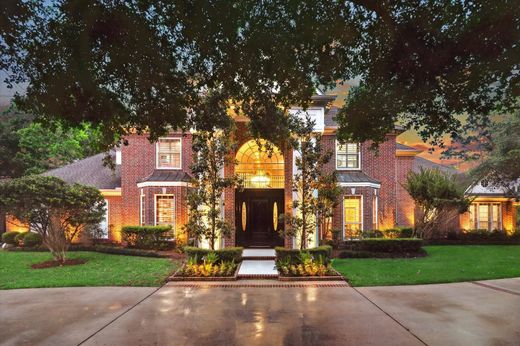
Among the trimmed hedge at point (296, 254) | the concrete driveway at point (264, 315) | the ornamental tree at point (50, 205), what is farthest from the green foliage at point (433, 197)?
the ornamental tree at point (50, 205)

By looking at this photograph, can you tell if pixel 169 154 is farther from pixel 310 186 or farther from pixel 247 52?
pixel 247 52

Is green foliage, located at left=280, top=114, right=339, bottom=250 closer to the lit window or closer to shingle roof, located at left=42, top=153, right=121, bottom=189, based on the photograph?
the lit window

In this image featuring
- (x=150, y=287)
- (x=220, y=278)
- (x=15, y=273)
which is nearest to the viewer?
(x=150, y=287)

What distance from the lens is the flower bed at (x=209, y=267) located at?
11445 millimetres

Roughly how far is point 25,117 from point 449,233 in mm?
32629

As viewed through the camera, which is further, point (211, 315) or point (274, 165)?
point (274, 165)

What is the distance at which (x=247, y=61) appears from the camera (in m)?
6.57

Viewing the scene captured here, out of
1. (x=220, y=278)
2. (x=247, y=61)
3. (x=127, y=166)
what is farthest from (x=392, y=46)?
(x=127, y=166)

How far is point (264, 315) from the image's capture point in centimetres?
740

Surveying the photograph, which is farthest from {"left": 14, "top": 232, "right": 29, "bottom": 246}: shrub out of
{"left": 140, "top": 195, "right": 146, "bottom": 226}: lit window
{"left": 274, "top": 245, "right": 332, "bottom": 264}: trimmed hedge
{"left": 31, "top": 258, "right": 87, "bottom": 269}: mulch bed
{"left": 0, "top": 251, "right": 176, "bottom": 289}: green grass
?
{"left": 274, "top": 245, "right": 332, "bottom": 264}: trimmed hedge

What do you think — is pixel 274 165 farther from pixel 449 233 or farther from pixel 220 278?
pixel 449 233

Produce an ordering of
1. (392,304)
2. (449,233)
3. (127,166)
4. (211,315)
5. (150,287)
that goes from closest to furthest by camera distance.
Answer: (211,315) → (392,304) → (150,287) → (127,166) → (449,233)

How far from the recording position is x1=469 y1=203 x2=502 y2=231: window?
2280 centimetres

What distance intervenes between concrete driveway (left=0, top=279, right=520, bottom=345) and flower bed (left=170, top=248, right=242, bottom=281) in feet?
3.56
